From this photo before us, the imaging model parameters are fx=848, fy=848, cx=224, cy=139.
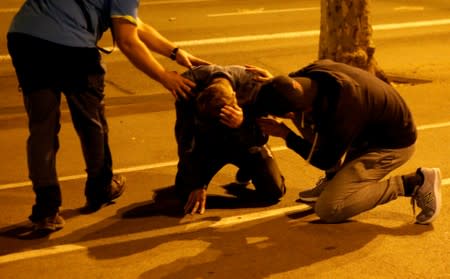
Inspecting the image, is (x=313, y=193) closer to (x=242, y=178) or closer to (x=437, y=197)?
(x=242, y=178)

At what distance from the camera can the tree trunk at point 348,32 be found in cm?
916

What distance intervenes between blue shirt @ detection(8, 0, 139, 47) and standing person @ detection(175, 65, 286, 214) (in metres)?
0.68

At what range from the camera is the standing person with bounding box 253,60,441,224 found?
186 inches

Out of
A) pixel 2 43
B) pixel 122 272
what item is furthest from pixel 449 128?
pixel 2 43

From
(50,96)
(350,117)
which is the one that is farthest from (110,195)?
(350,117)

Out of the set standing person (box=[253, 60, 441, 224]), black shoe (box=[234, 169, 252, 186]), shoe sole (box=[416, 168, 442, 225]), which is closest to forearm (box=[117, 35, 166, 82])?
standing person (box=[253, 60, 441, 224])

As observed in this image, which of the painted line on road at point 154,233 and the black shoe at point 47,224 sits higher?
the black shoe at point 47,224

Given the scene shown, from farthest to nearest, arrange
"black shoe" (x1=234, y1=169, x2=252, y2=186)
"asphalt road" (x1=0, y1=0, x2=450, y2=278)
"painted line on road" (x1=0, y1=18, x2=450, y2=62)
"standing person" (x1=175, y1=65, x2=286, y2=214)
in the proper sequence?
"painted line on road" (x1=0, y1=18, x2=450, y2=62), "black shoe" (x1=234, y1=169, x2=252, y2=186), "standing person" (x1=175, y1=65, x2=286, y2=214), "asphalt road" (x1=0, y1=0, x2=450, y2=278)

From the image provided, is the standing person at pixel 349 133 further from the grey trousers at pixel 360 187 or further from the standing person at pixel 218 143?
the standing person at pixel 218 143

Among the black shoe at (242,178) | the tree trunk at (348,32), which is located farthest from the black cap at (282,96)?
the tree trunk at (348,32)

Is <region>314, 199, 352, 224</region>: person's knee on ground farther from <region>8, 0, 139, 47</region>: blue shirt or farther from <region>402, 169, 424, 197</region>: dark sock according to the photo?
<region>8, 0, 139, 47</region>: blue shirt

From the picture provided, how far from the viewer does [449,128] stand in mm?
7301

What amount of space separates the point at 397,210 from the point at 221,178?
138cm

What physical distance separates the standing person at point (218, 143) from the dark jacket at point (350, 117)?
1.51ft
